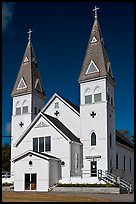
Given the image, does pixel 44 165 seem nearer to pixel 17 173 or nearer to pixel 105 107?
pixel 17 173

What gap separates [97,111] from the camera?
4012cm

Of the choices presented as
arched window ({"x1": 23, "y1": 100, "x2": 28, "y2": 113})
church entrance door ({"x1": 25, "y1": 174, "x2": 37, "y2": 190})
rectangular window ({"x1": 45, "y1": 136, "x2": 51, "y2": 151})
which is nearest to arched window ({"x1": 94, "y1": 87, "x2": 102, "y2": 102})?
rectangular window ({"x1": 45, "y1": 136, "x2": 51, "y2": 151})

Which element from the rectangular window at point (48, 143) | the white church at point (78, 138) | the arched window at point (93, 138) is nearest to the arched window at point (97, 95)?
the white church at point (78, 138)

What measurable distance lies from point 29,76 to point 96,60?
442 inches

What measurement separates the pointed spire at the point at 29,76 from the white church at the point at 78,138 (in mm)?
672

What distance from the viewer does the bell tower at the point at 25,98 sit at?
47031 mm

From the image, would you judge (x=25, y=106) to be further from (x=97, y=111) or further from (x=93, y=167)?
(x=93, y=167)

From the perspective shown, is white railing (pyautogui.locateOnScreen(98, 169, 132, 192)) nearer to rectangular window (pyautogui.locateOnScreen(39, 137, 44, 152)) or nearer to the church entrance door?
the church entrance door

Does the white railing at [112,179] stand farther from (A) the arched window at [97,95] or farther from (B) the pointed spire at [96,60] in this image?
(B) the pointed spire at [96,60]

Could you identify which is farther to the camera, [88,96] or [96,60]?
[96,60]

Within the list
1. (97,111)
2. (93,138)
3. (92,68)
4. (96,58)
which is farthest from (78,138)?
(96,58)

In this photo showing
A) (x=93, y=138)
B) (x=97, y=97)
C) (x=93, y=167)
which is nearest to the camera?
(x=93, y=167)

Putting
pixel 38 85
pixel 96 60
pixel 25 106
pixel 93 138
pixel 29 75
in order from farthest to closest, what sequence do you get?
1. pixel 38 85
2. pixel 29 75
3. pixel 25 106
4. pixel 96 60
5. pixel 93 138

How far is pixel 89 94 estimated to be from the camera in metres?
41.4
